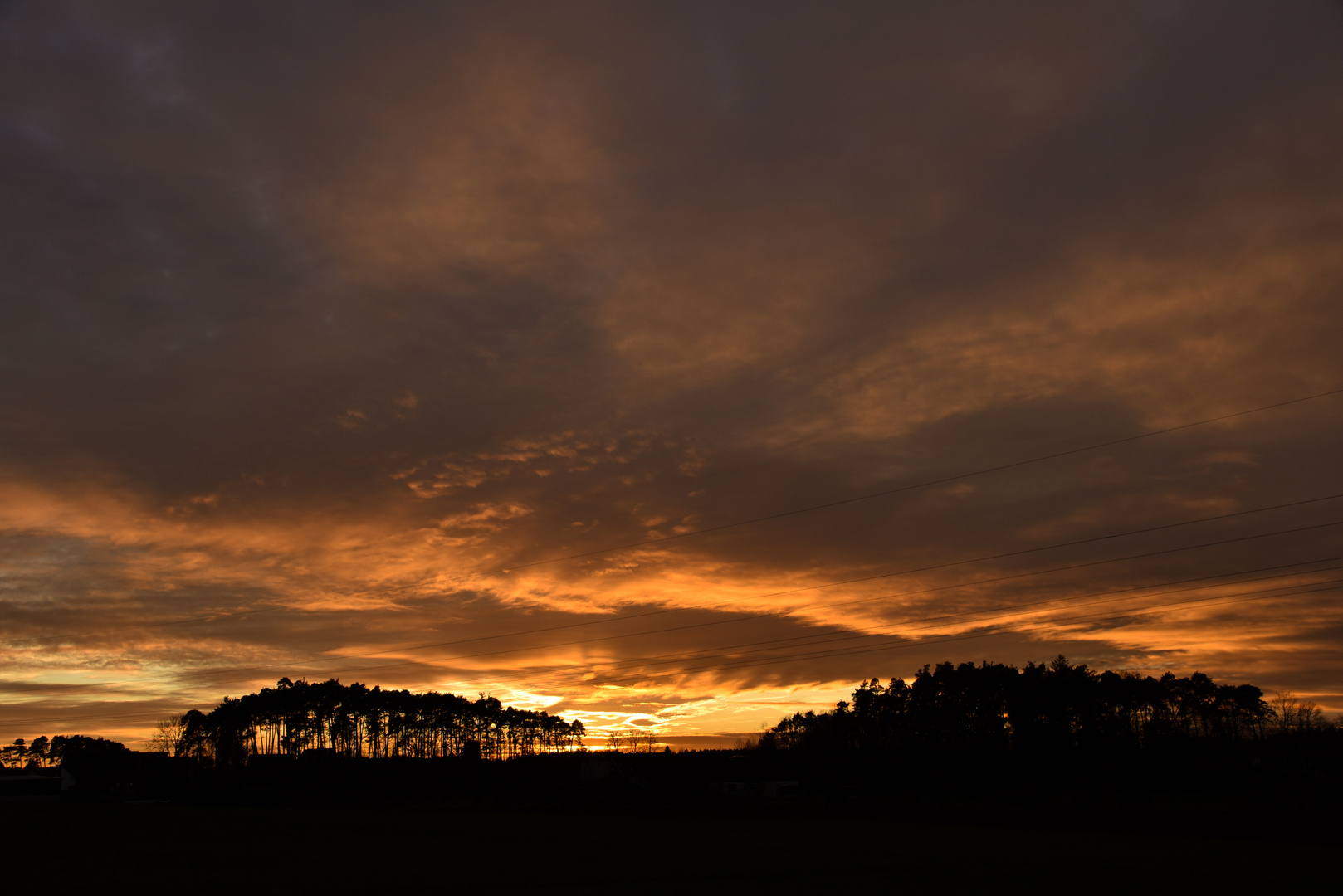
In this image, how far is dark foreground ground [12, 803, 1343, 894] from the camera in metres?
32.9

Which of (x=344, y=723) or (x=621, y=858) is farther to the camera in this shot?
(x=344, y=723)

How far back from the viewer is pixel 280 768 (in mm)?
150250

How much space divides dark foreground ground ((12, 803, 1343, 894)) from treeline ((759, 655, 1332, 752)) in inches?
1807

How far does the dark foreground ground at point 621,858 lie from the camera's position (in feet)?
108

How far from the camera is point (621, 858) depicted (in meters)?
43.4

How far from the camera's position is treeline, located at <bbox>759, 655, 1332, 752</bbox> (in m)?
114

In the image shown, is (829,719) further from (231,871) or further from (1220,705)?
(231,871)

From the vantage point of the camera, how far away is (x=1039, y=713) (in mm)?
115688

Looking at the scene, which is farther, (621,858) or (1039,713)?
(1039,713)

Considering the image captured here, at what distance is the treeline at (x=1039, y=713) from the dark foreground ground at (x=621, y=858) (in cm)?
4590

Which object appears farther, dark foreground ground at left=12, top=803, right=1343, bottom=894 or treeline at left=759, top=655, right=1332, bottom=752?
treeline at left=759, top=655, right=1332, bottom=752

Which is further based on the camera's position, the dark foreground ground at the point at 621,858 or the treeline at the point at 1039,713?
the treeline at the point at 1039,713

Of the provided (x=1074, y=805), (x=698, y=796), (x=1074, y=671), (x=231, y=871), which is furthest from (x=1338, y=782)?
(x=231, y=871)

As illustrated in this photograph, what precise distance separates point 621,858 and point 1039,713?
91272 millimetres
